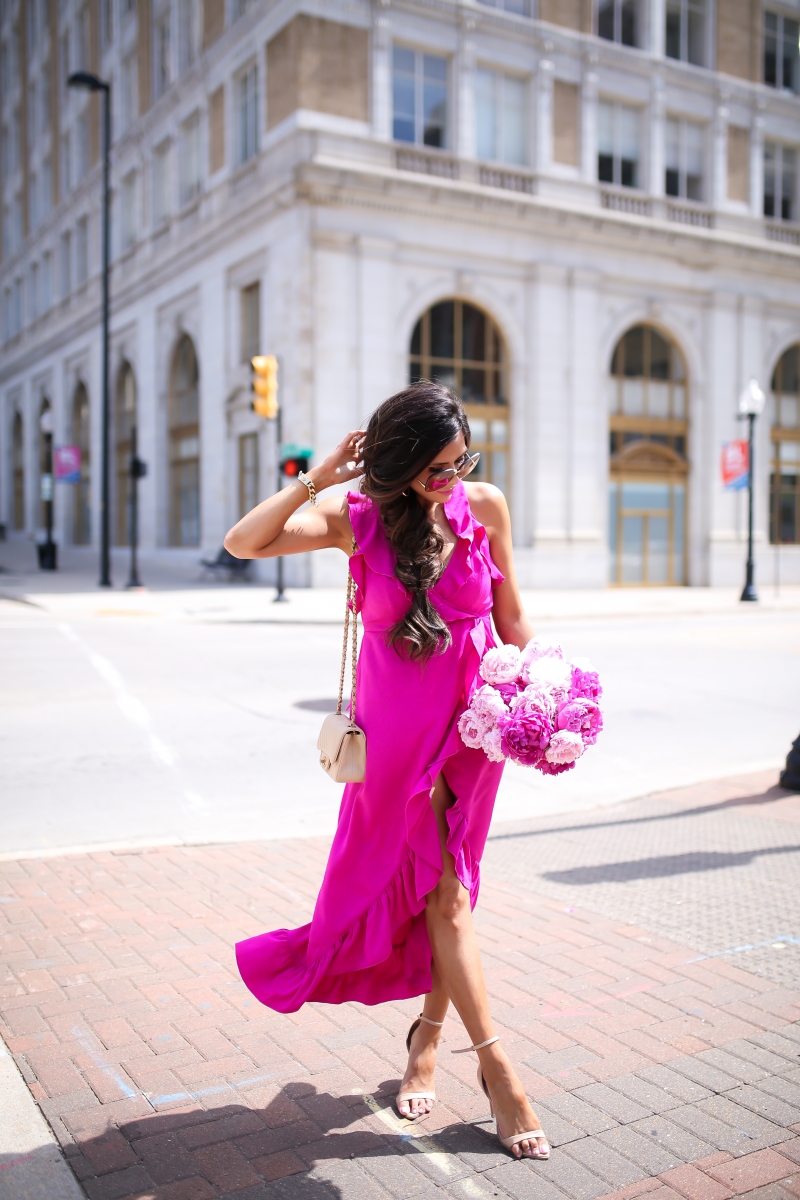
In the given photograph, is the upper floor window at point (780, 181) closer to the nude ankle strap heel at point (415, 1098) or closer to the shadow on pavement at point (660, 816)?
the shadow on pavement at point (660, 816)

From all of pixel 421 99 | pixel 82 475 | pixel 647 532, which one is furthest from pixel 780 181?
pixel 82 475

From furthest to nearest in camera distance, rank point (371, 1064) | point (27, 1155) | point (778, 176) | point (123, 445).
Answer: point (123, 445)
point (778, 176)
point (371, 1064)
point (27, 1155)

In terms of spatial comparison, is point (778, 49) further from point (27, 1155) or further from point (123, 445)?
point (27, 1155)

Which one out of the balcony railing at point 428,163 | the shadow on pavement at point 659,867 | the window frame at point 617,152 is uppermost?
the window frame at point 617,152

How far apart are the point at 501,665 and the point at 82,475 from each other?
142 ft

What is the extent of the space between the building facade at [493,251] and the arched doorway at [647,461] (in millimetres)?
88

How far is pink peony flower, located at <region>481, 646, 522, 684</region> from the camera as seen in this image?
2918mm

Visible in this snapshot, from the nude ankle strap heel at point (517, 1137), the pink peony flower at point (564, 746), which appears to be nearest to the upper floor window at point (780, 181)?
the pink peony flower at point (564, 746)

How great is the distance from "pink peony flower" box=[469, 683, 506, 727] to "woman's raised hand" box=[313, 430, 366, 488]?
713 mm

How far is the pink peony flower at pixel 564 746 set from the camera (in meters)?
2.89

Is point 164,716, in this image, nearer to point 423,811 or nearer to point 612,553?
point 423,811

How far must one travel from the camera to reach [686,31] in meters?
32.7

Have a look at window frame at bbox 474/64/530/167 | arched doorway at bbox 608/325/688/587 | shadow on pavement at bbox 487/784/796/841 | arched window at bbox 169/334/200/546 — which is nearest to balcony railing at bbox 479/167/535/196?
window frame at bbox 474/64/530/167

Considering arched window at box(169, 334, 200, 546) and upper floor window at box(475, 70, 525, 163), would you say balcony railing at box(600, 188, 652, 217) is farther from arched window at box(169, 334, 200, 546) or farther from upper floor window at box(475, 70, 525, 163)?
arched window at box(169, 334, 200, 546)
